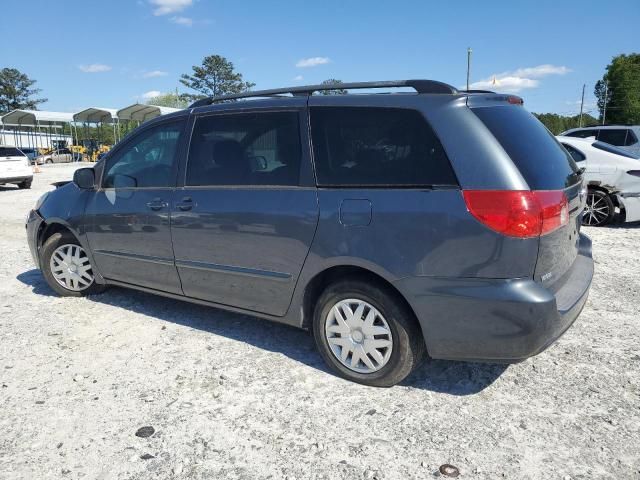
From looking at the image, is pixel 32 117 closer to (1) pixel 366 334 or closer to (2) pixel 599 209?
(2) pixel 599 209

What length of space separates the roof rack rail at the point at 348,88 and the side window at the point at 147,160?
0.35 m

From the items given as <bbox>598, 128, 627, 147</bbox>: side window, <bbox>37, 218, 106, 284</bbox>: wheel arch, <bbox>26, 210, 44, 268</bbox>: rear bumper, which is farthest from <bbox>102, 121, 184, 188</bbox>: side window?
<bbox>598, 128, 627, 147</bbox>: side window

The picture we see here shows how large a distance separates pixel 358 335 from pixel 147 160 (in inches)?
92.9

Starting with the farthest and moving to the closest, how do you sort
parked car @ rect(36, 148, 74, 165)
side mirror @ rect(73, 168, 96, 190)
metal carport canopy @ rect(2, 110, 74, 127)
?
parked car @ rect(36, 148, 74, 165)
metal carport canopy @ rect(2, 110, 74, 127)
side mirror @ rect(73, 168, 96, 190)

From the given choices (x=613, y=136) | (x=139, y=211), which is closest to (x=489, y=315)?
(x=139, y=211)

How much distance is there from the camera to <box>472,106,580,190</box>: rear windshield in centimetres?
273

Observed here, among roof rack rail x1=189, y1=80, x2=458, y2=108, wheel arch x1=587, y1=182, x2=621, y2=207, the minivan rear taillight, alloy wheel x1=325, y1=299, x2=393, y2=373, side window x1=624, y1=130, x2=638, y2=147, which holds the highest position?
roof rack rail x1=189, y1=80, x2=458, y2=108

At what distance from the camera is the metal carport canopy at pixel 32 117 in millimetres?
36375

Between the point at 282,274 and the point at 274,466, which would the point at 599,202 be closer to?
the point at 282,274

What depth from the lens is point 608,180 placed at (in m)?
8.12

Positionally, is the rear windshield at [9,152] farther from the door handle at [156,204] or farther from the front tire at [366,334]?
the front tire at [366,334]

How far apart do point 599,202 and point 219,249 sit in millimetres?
7189

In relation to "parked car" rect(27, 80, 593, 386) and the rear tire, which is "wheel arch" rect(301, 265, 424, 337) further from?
the rear tire

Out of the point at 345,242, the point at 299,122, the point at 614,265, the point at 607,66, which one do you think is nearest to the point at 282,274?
the point at 345,242
